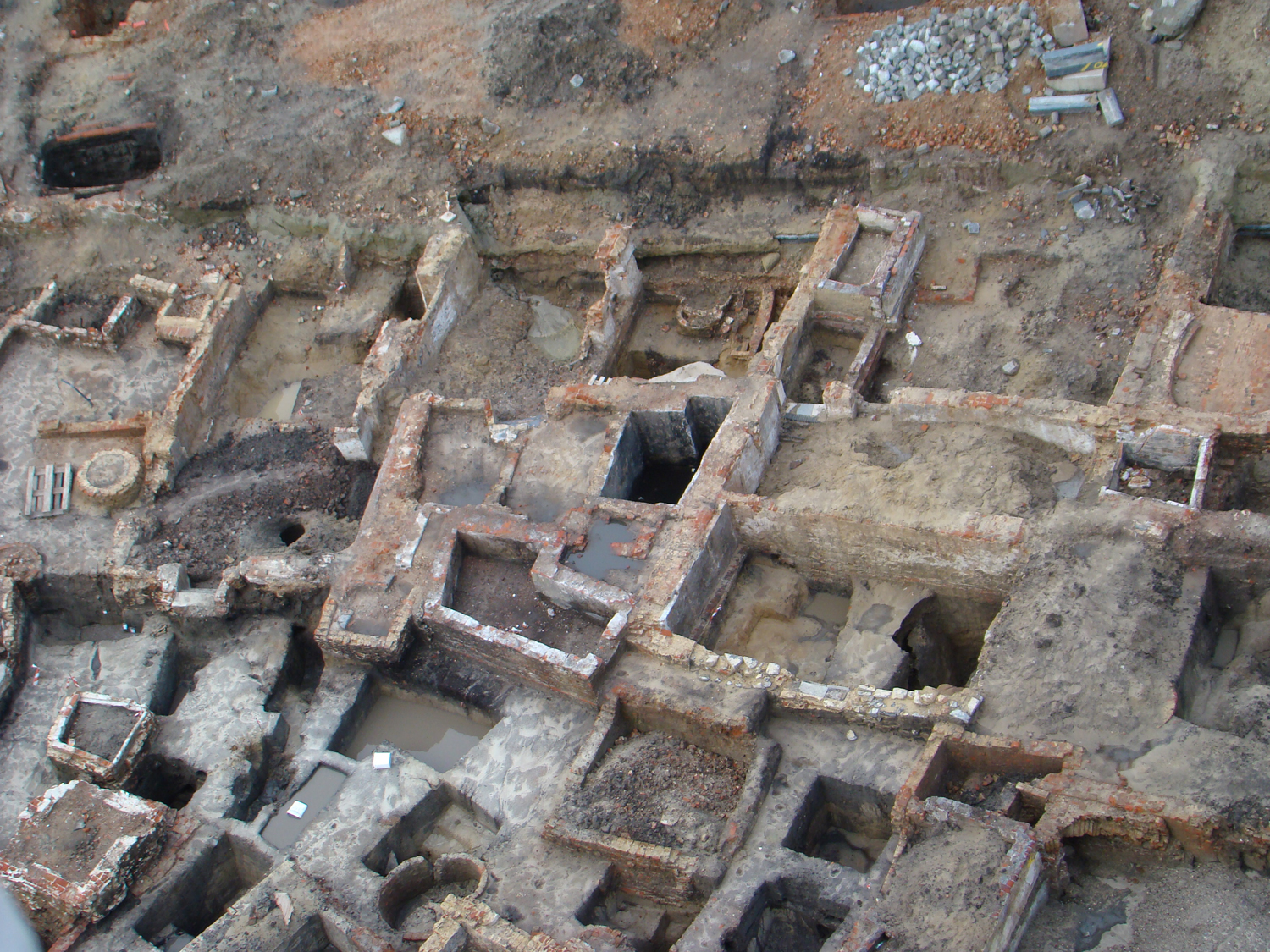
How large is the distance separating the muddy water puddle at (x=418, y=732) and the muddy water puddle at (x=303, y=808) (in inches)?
13.3

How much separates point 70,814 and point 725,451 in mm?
6415

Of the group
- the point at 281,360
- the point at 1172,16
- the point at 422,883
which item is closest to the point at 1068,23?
the point at 1172,16

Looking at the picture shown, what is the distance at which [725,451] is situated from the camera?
34.4ft

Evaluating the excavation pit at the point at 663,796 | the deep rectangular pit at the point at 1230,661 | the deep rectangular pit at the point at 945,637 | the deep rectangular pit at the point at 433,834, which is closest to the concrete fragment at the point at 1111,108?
the deep rectangular pit at the point at 1230,661

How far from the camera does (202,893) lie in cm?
951

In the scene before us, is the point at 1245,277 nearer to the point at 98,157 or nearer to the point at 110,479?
the point at 110,479

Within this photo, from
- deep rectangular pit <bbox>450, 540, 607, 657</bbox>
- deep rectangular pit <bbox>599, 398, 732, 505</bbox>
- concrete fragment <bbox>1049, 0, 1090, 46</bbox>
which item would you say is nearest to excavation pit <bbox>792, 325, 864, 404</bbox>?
deep rectangular pit <bbox>599, 398, 732, 505</bbox>

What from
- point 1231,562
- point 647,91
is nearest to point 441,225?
point 647,91

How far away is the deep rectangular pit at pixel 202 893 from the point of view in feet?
30.0

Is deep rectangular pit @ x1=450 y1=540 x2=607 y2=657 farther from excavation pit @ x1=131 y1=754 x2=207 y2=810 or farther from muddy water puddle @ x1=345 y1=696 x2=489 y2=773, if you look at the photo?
excavation pit @ x1=131 y1=754 x2=207 y2=810

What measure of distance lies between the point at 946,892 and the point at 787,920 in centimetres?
143

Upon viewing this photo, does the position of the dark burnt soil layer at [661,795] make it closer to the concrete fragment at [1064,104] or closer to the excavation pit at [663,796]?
the excavation pit at [663,796]

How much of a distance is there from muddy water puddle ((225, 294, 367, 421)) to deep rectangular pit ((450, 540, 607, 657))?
4339 millimetres

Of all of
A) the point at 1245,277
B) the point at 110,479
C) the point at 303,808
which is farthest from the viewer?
the point at 110,479
